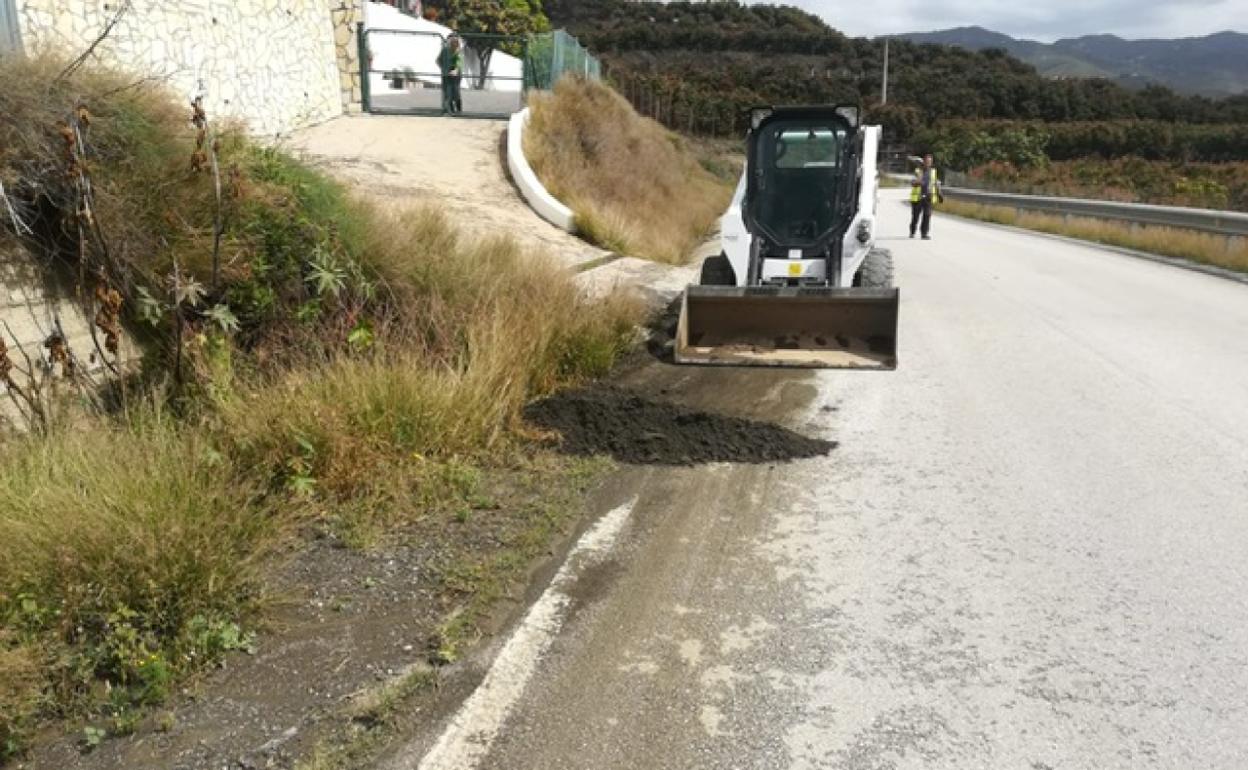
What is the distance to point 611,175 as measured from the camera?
21234 millimetres

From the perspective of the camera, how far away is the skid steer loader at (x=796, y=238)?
8.82 metres

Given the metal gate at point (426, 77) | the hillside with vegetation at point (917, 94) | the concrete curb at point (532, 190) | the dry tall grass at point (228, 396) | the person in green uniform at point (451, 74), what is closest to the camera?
the dry tall grass at point (228, 396)

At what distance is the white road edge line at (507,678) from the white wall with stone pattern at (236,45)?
5971mm

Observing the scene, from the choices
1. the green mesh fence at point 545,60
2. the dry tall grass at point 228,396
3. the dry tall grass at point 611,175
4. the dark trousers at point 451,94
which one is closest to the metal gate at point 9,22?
the dry tall grass at point 228,396

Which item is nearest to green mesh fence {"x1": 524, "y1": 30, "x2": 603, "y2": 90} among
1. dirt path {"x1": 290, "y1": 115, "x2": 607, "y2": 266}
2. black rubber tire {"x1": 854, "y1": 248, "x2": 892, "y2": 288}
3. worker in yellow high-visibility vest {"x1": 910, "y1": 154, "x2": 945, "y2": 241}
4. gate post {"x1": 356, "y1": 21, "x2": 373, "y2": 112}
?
dirt path {"x1": 290, "y1": 115, "x2": 607, "y2": 266}

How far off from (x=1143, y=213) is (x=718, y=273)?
48.9 feet

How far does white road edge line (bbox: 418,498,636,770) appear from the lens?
3059 millimetres

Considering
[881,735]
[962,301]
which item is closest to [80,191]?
[881,735]

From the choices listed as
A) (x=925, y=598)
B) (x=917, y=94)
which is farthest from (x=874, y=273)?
(x=917, y=94)

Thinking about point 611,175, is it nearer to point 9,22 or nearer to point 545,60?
point 545,60

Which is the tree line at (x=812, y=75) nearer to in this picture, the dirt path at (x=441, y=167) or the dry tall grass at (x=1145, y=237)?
the dry tall grass at (x=1145, y=237)

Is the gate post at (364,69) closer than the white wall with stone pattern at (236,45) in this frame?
No

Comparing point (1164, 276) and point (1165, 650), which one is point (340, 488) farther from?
point (1164, 276)

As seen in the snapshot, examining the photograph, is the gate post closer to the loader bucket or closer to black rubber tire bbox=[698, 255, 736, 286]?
black rubber tire bbox=[698, 255, 736, 286]
